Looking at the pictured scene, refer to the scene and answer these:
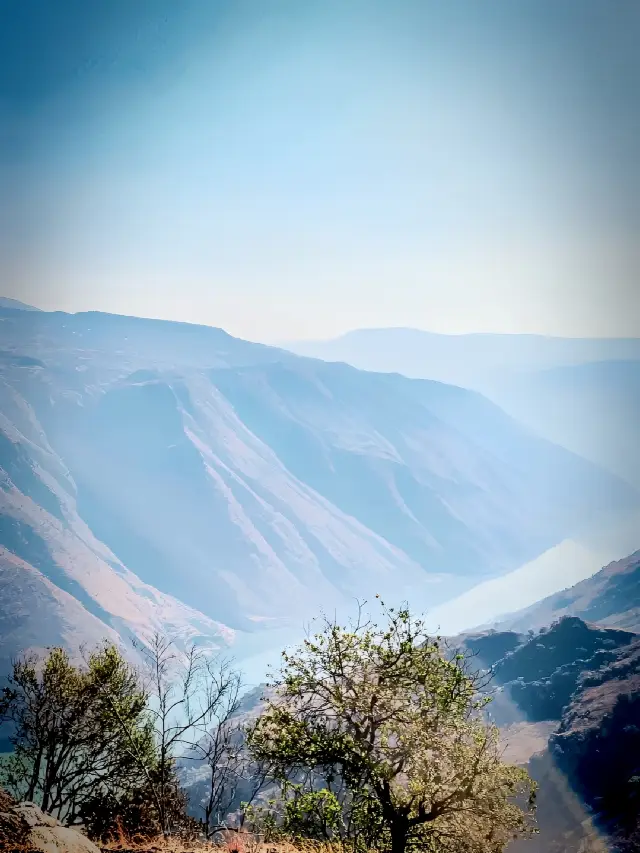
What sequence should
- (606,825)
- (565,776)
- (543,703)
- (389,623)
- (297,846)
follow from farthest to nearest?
(543,703) → (565,776) → (606,825) → (389,623) → (297,846)

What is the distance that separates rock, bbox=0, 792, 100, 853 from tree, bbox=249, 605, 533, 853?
5.12 metres

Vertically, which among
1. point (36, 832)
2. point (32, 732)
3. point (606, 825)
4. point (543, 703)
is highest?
point (32, 732)

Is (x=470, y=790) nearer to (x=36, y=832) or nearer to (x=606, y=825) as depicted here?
(x=36, y=832)

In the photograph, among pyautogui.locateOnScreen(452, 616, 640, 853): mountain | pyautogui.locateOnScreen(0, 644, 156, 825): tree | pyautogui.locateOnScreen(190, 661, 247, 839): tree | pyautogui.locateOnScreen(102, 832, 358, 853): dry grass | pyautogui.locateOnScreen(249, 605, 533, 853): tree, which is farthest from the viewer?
pyautogui.locateOnScreen(452, 616, 640, 853): mountain

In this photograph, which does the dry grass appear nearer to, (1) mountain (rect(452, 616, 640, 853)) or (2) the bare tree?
(2) the bare tree

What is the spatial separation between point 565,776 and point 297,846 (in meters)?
95.5

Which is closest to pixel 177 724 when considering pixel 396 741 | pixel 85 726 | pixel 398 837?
pixel 85 726

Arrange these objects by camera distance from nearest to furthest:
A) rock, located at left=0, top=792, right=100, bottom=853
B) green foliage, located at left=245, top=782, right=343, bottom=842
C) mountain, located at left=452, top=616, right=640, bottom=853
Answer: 1. rock, located at left=0, top=792, right=100, bottom=853
2. green foliage, located at left=245, top=782, right=343, bottom=842
3. mountain, located at left=452, top=616, right=640, bottom=853

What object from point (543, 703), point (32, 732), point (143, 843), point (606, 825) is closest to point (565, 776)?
point (606, 825)

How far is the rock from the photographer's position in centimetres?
969

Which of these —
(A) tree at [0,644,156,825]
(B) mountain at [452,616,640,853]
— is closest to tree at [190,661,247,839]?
(A) tree at [0,644,156,825]

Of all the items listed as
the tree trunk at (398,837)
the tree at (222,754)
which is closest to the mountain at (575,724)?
the tree at (222,754)

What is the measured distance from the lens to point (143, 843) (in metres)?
12.9

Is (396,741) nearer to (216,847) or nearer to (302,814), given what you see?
(302,814)
